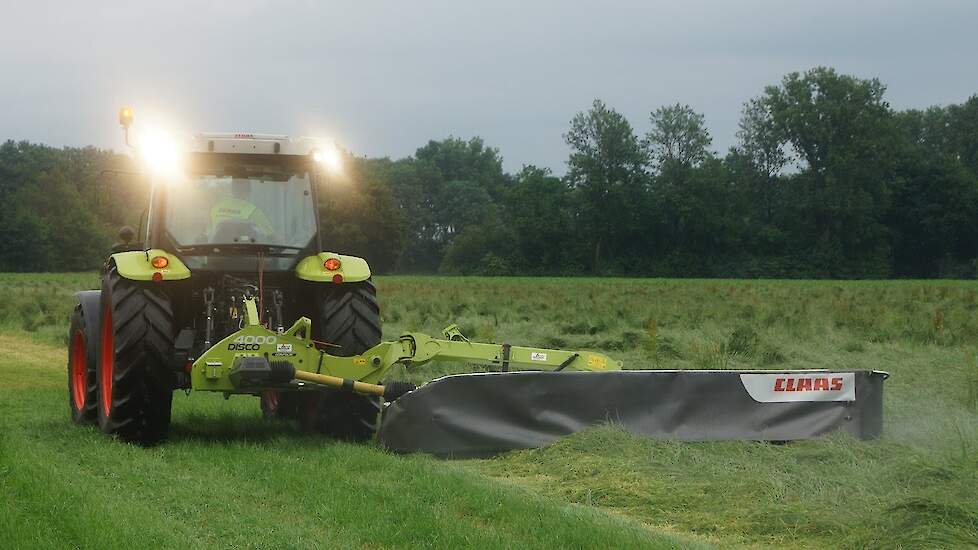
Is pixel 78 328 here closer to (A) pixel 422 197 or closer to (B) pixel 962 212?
(B) pixel 962 212

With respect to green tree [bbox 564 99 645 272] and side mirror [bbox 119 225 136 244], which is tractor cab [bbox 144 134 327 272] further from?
green tree [bbox 564 99 645 272]

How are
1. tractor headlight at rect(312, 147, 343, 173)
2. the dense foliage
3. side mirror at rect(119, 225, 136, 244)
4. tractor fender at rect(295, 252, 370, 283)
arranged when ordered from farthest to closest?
the dense foliage → side mirror at rect(119, 225, 136, 244) → tractor headlight at rect(312, 147, 343, 173) → tractor fender at rect(295, 252, 370, 283)

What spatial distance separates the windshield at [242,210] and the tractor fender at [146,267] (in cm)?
27

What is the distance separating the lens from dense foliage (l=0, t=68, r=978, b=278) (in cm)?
7438

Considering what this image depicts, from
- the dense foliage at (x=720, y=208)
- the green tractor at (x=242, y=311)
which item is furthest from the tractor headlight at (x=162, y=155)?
the dense foliage at (x=720, y=208)

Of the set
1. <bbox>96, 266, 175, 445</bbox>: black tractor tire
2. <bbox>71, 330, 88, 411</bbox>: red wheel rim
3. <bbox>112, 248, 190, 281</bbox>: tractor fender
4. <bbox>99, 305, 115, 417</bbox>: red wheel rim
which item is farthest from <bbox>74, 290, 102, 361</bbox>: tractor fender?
<bbox>96, 266, 175, 445</bbox>: black tractor tire

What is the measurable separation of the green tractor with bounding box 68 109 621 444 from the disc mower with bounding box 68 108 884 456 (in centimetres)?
1

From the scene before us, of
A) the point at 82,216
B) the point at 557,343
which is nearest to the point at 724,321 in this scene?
the point at 557,343

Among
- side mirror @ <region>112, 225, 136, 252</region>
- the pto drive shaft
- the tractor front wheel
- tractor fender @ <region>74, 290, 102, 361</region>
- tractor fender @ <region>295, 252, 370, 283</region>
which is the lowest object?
the tractor front wheel

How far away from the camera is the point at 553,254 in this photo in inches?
3147

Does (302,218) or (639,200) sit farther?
(639,200)

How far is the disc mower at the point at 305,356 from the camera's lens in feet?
28.1

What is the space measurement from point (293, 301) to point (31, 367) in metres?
7.23

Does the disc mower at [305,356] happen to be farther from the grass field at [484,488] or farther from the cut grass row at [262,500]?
the cut grass row at [262,500]
